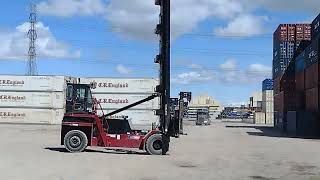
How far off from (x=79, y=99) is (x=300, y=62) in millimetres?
31893

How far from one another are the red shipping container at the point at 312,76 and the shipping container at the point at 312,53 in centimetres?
40

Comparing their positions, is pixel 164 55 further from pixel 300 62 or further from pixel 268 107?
pixel 268 107

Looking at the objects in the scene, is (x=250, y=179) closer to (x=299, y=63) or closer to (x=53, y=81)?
(x=299, y=63)

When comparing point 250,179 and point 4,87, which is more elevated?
point 4,87

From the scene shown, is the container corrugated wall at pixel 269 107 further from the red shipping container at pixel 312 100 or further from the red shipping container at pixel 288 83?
the red shipping container at pixel 312 100

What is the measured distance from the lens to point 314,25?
4969 cm

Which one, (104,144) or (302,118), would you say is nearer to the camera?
(104,144)

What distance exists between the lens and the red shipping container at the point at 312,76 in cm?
4274

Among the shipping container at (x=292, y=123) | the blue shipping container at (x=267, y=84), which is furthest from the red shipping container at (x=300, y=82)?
the blue shipping container at (x=267, y=84)

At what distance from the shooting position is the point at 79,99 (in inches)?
1000

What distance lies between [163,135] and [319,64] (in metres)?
23.1

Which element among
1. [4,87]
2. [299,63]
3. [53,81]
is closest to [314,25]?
[299,63]

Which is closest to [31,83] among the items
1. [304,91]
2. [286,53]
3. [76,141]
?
[304,91]

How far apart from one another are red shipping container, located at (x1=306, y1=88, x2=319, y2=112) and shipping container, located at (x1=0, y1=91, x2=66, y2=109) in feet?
77.9
